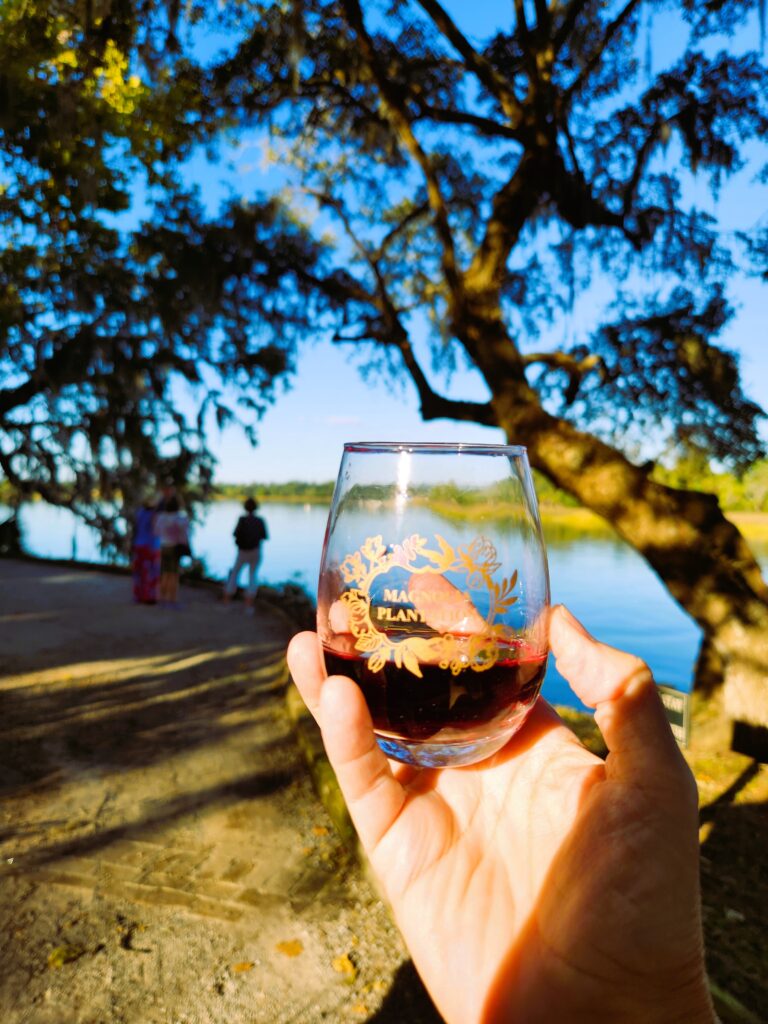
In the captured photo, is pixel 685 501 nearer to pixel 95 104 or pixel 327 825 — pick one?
pixel 327 825

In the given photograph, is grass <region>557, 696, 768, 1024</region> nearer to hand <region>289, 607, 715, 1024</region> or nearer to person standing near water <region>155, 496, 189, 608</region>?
hand <region>289, 607, 715, 1024</region>

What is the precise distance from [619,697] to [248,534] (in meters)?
8.95

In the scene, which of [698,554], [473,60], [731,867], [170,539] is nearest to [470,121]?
[473,60]

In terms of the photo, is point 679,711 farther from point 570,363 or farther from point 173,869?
point 570,363

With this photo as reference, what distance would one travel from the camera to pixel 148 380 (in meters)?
14.7

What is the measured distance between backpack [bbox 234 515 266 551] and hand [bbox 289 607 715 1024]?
28.3 feet

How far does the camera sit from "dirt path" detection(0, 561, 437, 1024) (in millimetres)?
2916

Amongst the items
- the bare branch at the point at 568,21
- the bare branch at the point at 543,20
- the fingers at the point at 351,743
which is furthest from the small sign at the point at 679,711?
the bare branch at the point at 568,21

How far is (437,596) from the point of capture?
1.13 m

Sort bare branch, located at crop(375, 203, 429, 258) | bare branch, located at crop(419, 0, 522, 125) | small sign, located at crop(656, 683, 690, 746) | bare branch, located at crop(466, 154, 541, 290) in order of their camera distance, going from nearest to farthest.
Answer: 1. small sign, located at crop(656, 683, 690, 746)
2. bare branch, located at crop(419, 0, 522, 125)
3. bare branch, located at crop(466, 154, 541, 290)
4. bare branch, located at crop(375, 203, 429, 258)

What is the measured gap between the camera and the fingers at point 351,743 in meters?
1.13

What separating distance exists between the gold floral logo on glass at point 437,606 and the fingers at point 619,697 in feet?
0.82

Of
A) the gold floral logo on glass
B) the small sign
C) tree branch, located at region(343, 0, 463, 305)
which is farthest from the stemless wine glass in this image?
tree branch, located at region(343, 0, 463, 305)

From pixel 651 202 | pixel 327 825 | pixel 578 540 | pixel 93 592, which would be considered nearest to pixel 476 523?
pixel 327 825
